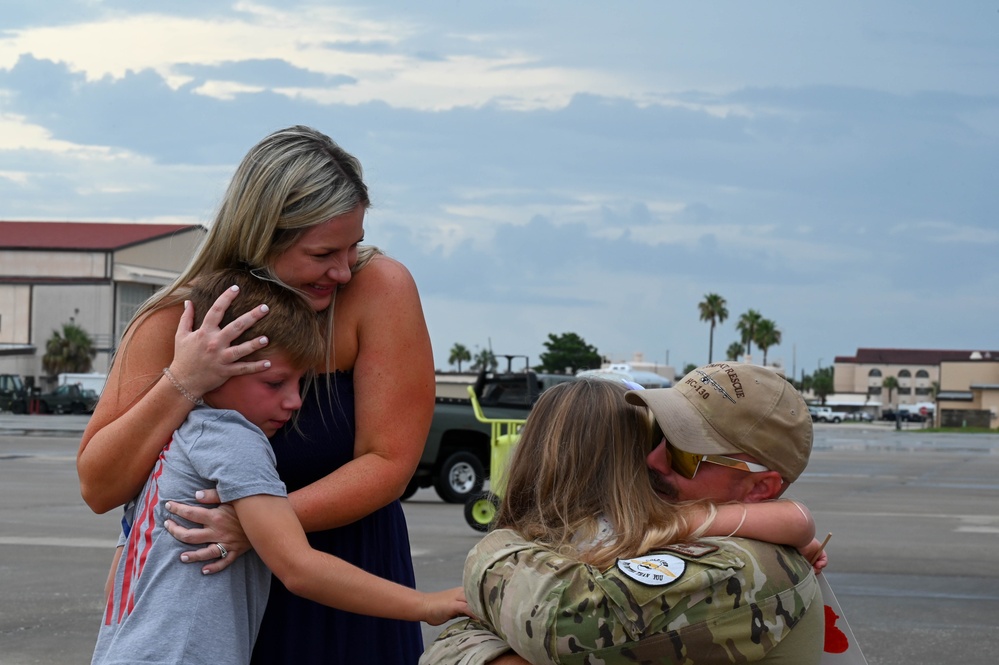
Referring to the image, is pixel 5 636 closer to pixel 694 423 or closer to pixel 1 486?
pixel 694 423

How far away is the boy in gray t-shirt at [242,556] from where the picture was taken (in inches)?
87.4

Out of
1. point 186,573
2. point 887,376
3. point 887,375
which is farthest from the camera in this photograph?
point 887,375

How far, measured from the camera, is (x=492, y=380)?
15.9 m

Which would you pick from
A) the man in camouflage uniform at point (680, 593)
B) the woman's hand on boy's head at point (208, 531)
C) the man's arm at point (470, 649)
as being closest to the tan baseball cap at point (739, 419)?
the man in camouflage uniform at point (680, 593)

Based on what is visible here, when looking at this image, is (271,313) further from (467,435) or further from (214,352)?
(467,435)

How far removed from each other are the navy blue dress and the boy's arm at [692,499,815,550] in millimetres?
801

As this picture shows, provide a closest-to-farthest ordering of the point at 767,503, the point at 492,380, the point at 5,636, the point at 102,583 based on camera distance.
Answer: the point at 767,503 < the point at 5,636 < the point at 102,583 < the point at 492,380

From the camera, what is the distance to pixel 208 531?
87.9 inches

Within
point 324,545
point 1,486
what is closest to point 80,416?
point 1,486

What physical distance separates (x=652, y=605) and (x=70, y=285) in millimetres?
81399

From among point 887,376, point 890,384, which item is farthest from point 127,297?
point 887,376

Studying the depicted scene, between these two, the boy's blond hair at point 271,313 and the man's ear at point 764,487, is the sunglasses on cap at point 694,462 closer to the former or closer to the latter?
the man's ear at point 764,487

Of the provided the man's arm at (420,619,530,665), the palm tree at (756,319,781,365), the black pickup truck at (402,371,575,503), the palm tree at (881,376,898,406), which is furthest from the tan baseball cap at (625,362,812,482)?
the palm tree at (881,376,898,406)

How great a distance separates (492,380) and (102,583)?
7636 mm
